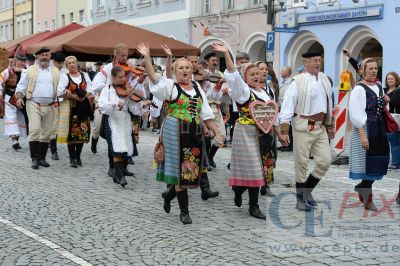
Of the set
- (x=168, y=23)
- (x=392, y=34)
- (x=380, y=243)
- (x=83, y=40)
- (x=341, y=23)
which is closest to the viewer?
(x=380, y=243)

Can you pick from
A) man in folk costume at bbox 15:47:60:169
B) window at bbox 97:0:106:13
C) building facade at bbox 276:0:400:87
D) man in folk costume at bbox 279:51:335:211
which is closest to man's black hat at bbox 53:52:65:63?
man in folk costume at bbox 15:47:60:169

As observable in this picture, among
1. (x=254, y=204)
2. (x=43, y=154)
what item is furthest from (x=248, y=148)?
(x=43, y=154)

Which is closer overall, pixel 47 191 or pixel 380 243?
pixel 380 243

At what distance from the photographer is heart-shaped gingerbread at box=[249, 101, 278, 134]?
25.4 ft

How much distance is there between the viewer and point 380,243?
6523 millimetres

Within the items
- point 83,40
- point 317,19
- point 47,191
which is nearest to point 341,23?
point 317,19

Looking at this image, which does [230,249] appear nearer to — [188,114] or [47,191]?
[188,114]

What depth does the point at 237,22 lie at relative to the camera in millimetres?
27688

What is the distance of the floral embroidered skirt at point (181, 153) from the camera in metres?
7.39

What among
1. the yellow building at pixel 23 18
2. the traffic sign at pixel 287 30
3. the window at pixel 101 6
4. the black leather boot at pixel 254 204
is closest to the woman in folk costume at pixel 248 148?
the black leather boot at pixel 254 204

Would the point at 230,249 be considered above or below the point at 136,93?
below

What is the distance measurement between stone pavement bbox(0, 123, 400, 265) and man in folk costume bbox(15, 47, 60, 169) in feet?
2.19

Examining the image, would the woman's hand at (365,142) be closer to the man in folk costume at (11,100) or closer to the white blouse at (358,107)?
the white blouse at (358,107)

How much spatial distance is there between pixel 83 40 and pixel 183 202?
6973mm
